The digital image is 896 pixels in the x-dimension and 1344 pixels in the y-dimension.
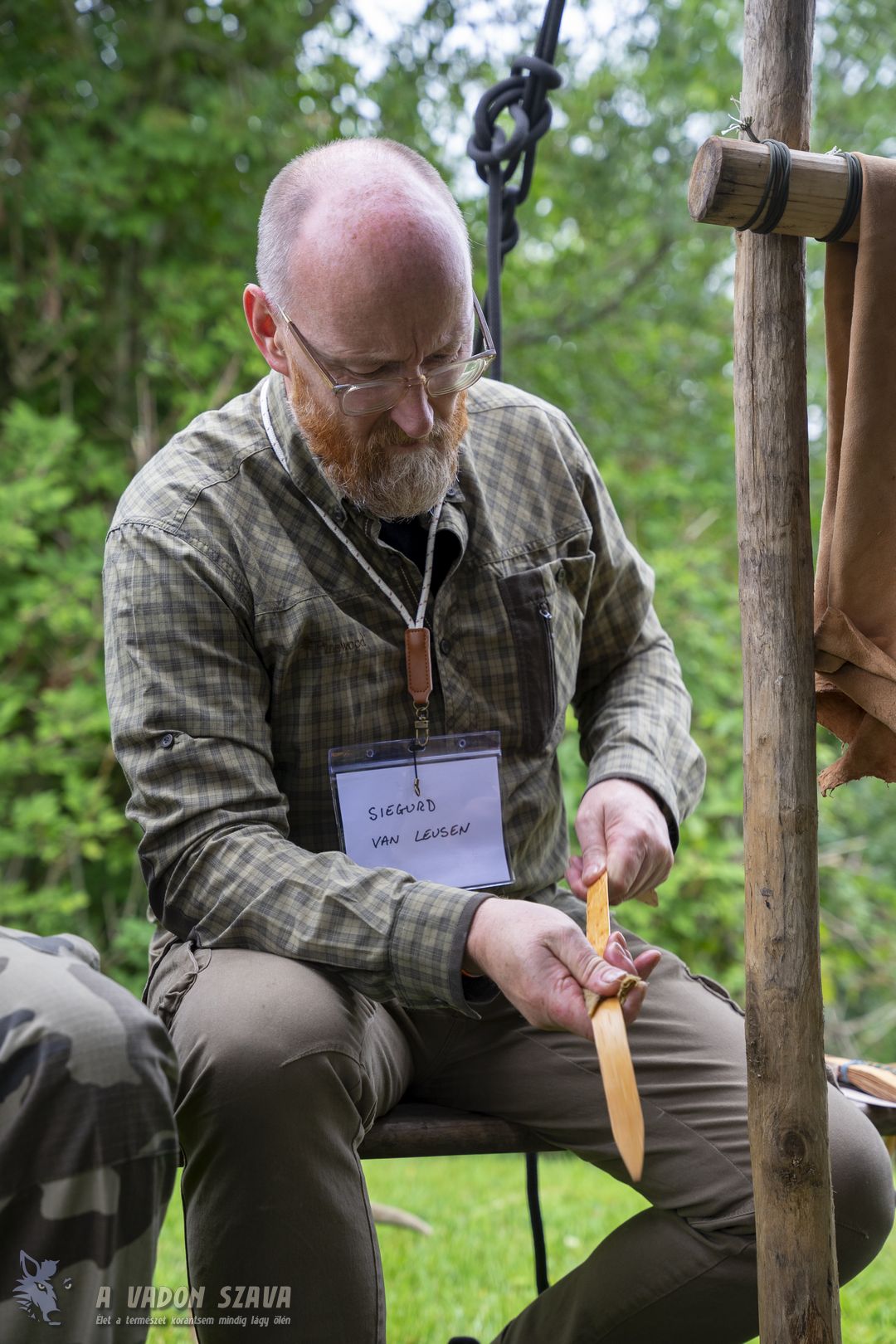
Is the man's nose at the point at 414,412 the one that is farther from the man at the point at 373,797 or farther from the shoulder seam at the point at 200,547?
the shoulder seam at the point at 200,547

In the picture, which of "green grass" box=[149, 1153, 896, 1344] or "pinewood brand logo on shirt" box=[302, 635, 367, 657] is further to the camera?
"green grass" box=[149, 1153, 896, 1344]

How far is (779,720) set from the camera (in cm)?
143

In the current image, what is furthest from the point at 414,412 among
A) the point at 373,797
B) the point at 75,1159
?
the point at 75,1159

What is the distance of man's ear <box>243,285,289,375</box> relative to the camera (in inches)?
74.4

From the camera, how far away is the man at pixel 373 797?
1.46 metres

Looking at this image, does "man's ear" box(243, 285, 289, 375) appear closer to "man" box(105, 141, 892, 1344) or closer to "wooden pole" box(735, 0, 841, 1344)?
"man" box(105, 141, 892, 1344)

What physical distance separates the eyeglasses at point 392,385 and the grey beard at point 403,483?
0.08m

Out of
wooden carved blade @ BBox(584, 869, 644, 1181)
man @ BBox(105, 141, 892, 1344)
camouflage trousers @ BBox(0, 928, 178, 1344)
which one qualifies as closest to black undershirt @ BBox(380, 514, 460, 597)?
man @ BBox(105, 141, 892, 1344)

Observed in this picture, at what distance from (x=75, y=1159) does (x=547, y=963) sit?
1.70 feet

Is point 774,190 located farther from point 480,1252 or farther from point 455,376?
point 480,1252

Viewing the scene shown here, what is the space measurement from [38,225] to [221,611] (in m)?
3.49

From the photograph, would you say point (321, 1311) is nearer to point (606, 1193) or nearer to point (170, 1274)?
point (170, 1274)

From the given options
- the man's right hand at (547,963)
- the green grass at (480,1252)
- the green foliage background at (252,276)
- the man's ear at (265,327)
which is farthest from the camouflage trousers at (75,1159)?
the green foliage background at (252,276)

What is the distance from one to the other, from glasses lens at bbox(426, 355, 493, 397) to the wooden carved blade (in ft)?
2.81
